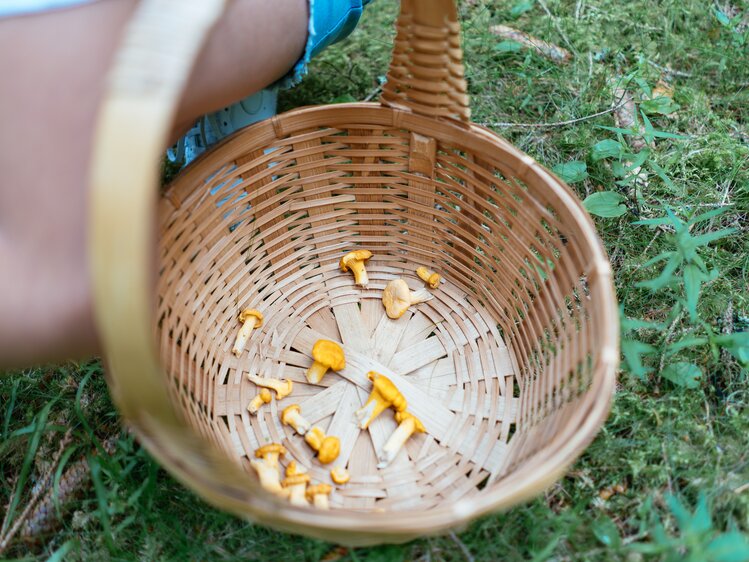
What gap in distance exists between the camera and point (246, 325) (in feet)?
4.14

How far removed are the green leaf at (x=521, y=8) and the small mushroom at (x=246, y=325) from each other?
4.22 feet

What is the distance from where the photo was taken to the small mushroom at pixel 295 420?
1.16m

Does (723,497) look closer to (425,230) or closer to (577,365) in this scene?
(577,365)

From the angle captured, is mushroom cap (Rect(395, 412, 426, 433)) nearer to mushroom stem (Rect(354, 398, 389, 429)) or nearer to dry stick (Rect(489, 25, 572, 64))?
mushroom stem (Rect(354, 398, 389, 429))

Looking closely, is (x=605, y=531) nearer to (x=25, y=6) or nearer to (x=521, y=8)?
(x=25, y=6)

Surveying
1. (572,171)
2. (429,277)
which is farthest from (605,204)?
(429,277)

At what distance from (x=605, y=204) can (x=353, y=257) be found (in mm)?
584

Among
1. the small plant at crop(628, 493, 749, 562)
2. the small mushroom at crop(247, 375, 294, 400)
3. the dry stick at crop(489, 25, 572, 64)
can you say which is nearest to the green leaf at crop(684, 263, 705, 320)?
the small plant at crop(628, 493, 749, 562)

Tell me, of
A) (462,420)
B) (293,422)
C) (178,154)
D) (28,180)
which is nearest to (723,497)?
(462,420)

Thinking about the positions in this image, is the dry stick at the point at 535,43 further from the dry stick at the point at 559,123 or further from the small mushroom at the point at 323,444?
the small mushroom at the point at 323,444

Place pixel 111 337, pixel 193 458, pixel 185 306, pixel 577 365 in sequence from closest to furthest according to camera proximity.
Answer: pixel 111 337, pixel 193 458, pixel 577 365, pixel 185 306

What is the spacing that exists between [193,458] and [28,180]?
430 millimetres

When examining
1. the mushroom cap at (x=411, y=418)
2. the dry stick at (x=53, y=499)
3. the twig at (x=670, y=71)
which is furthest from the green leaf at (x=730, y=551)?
the twig at (x=670, y=71)

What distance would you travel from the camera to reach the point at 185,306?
115 centimetres
